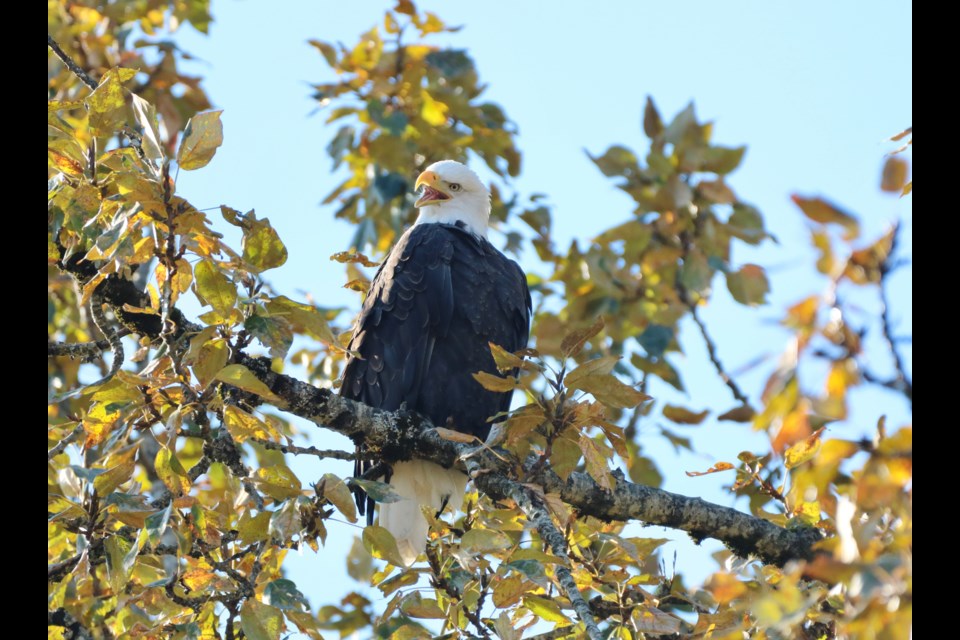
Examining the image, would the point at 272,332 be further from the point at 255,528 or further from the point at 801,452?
the point at 801,452

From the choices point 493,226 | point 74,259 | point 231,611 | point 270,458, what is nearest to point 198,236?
point 74,259

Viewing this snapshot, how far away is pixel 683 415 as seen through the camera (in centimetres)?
284

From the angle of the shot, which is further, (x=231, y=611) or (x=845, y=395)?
(x=231, y=611)

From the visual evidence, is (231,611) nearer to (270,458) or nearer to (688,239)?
(270,458)

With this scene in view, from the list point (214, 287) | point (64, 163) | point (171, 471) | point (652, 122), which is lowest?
point (171, 471)

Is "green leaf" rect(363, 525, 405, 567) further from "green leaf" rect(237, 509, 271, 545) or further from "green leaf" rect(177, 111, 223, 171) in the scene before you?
"green leaf" rect(177, 111, 223, 171)

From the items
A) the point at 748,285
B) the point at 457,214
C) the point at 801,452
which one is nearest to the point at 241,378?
the point at 801,452

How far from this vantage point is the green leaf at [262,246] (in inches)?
91.3

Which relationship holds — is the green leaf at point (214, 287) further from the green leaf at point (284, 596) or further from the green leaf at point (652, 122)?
the green leaf at point (652, 122)

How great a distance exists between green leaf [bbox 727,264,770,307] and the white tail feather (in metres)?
1.19

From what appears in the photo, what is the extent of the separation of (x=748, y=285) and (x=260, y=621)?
2.03m

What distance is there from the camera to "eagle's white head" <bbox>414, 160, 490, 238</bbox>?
15.0 feet

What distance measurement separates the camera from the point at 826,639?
7.23 ft
